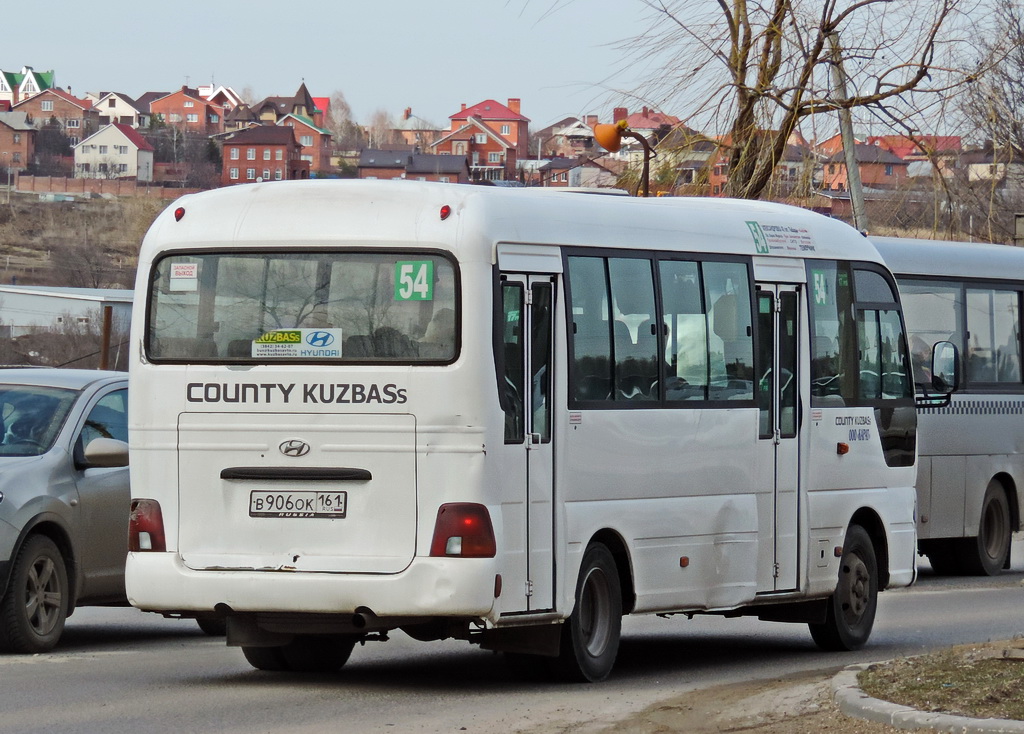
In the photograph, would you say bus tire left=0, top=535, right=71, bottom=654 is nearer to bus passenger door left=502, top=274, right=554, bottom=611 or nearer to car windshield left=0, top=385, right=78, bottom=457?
car windshield left=0, top=385, right=78, bottom=457

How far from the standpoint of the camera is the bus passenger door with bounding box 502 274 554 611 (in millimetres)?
9969

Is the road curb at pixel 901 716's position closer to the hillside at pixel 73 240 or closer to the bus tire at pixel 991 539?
the bus tire at pixel 991 539

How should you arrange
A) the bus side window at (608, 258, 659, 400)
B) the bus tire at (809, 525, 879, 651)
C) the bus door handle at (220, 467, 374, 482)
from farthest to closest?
the bus tire at (809, 525, 879, 651), the bus side window at (608, 258, 659, 400), the bus door handle at (220, 467, 374, 482)

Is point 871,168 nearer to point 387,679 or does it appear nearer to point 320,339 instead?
point 387,679

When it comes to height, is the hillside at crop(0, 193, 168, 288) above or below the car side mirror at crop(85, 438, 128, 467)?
above

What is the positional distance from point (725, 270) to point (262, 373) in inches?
128

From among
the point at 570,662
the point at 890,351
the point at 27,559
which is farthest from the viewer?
the point at 890,351

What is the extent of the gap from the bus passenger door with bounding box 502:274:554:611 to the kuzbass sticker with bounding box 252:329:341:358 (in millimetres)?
895

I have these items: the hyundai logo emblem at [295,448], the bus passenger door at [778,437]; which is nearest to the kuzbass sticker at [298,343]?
the hyundai logo emblem at [295,448]

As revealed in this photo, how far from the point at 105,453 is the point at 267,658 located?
1.95m

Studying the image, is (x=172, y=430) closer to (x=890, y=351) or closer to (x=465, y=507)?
(x=465, y=507)

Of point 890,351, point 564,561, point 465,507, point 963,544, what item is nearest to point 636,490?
point 564,561

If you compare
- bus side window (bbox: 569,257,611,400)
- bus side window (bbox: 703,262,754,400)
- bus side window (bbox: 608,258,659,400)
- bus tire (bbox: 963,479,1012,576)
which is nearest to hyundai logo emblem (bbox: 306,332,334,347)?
bus side window (bbox: 569,257,611,400)

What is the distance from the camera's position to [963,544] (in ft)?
66.3
